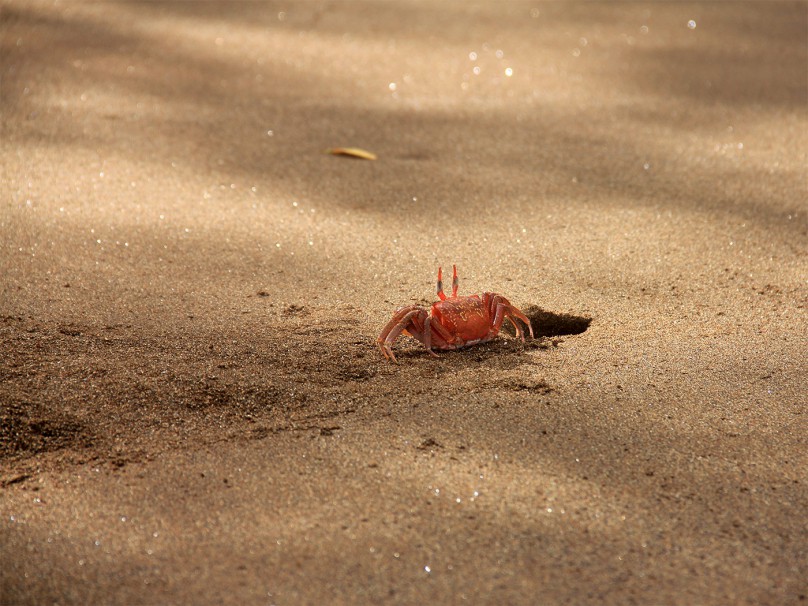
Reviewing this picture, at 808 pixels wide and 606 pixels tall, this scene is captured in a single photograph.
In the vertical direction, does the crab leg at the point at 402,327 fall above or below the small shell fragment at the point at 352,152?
below

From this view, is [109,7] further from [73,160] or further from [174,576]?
[174,576]

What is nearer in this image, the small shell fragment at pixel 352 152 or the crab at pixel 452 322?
the crab at pixel 452 322

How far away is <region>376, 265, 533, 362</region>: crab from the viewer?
203 cm

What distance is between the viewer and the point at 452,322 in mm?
2045

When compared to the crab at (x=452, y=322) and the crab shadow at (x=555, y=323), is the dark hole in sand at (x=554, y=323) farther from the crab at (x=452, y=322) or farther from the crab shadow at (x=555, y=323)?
the crab at (x=452, y=322)

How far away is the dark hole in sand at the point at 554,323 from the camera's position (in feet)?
7.35

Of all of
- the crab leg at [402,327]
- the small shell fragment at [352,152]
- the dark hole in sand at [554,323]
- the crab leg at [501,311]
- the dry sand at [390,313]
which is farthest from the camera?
the small shell fragment at [352,152]

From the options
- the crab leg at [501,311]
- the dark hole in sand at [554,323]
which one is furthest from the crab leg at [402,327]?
the dark hole in sand at [554,323]

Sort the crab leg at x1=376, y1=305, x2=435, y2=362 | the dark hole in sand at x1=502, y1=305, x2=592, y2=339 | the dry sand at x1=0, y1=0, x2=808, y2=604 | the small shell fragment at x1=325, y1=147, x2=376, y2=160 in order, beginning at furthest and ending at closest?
1. the small shell fragment at x1=325, y1=147, x2=376, y2=160
2. the dark hole in sand at x1=502, y1=305, x2=592, y2=339
3. the crab leg at x1=376, y1=305, x2=435, y2=362
4. the dry sand at x1=0, y1=0, x2=808, y2=604

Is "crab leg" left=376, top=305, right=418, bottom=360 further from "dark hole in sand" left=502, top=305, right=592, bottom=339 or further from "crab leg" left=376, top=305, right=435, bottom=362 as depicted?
"dark hole in sand" left=502, top=305, right=592, bottom=339

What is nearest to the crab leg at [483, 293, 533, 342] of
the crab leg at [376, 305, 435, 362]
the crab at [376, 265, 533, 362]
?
the crab at [376, 265, 533, 362]

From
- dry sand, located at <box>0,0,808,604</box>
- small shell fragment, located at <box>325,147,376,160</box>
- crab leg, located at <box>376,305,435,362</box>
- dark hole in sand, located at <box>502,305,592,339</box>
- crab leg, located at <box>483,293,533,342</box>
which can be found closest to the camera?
dry sand, located at <box>0,0,808,604</box>

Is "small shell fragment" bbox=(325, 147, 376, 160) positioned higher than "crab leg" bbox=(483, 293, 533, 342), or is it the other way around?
"small shell fragment" bbox=(325, 147, 376, 160)

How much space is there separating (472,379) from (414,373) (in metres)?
A: 0.13
